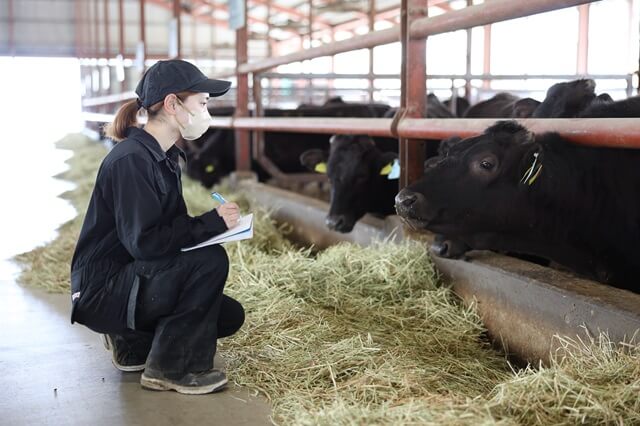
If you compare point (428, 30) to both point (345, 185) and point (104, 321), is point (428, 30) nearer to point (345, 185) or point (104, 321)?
point (345, 185)

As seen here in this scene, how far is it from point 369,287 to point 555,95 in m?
1.91

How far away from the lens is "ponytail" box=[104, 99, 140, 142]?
3221 millimetres

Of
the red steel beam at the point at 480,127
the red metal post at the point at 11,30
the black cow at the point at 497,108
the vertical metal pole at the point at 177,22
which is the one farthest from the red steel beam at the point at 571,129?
the red metal post at the point at 11,30

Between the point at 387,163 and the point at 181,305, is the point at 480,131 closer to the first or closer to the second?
the point at 181,305

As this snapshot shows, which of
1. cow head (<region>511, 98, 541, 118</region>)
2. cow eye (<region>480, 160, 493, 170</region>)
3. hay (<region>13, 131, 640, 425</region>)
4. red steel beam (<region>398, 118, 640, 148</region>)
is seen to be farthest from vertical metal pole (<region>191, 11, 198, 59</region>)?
cow eye (<region>480, 160, 493, 170</region>)

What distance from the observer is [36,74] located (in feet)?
142

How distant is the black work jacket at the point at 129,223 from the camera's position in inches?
117

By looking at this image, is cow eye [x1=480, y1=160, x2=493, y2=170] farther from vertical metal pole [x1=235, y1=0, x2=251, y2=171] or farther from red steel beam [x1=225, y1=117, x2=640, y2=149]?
vertical metal pole [x1=235, y1=0, x2=251, y2=171]

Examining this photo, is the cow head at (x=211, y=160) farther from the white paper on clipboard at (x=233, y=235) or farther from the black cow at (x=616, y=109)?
the white paper on clipboard at (x=233, y=235)

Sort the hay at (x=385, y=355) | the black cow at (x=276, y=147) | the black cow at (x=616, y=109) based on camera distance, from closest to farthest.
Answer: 1. the hay at (x=385, y=355)
2. the black cow at (x=616, y=109)
3. the black cow at (x=276, y=147)

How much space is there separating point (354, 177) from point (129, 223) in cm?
309

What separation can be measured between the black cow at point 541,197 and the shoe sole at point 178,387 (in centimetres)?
115

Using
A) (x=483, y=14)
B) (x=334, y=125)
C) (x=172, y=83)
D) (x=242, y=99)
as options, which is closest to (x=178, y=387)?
(x=172, y=83)

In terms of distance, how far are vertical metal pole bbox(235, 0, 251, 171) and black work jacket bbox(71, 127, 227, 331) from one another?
5.48 metres
